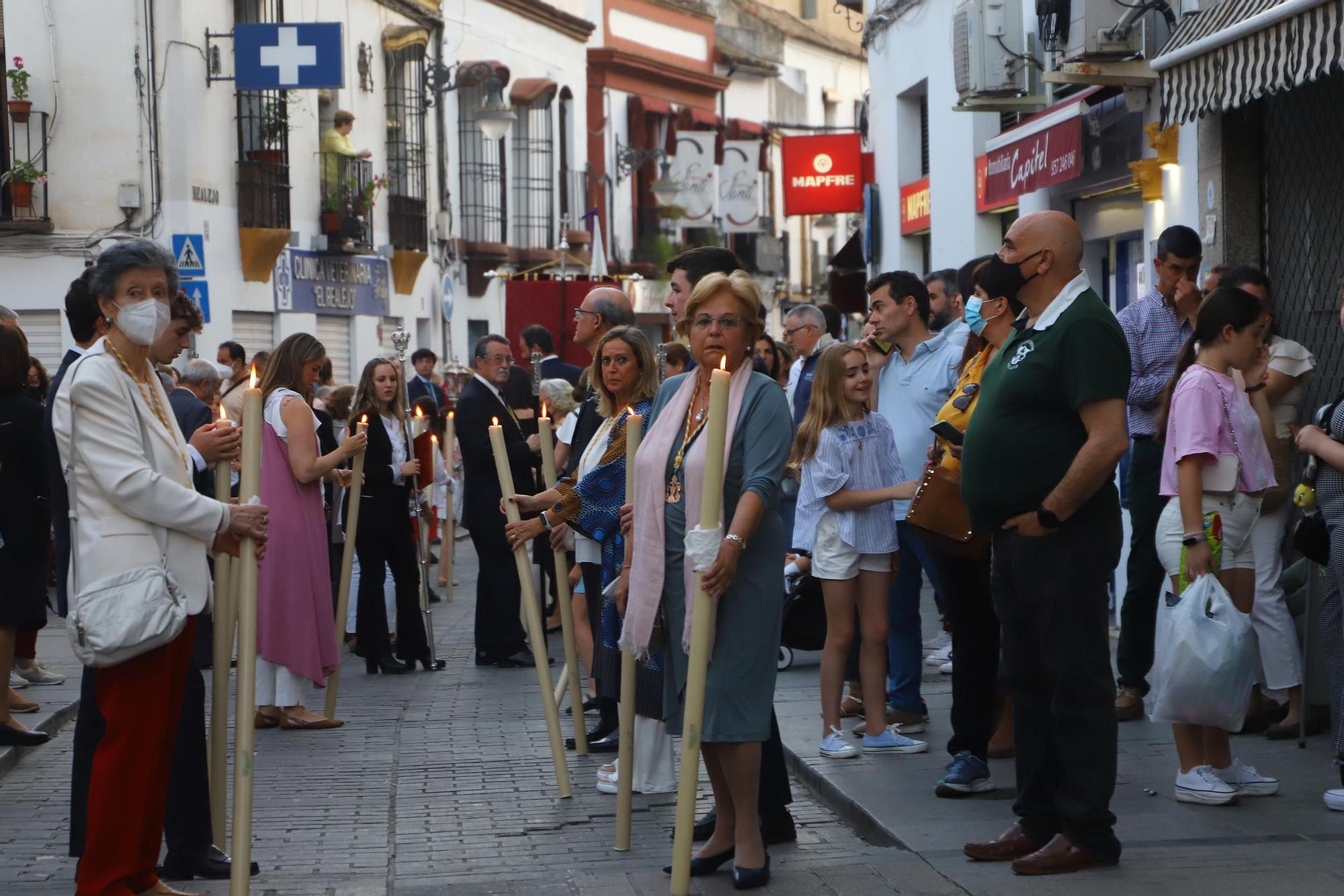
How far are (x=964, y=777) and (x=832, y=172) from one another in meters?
15.0

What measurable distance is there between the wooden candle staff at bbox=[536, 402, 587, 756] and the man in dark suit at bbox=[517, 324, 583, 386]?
16.8 feet

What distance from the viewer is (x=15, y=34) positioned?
22.2 meters

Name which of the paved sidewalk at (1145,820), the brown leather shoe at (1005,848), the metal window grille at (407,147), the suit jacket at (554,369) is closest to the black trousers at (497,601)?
the suit jacket at (554,369)

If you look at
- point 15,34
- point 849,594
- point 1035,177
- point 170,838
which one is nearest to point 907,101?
point 1035,177

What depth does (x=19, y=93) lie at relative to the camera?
21.9 metres

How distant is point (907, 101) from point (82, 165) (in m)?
10.00

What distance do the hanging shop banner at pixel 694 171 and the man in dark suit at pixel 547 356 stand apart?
25781 mm

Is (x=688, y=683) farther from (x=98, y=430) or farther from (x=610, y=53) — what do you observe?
(x=610, y=53)

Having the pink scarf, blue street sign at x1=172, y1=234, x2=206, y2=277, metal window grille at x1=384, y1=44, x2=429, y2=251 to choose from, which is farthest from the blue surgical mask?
metal window grille at x1=384, y1=44, x2=429, y2=251

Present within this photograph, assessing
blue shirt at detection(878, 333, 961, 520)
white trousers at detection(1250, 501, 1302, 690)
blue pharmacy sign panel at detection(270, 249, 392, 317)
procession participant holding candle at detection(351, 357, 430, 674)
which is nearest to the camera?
white trousers at detection(1250, 501, 1302, 690)

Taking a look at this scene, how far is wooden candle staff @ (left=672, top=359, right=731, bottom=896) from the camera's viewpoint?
553 cm

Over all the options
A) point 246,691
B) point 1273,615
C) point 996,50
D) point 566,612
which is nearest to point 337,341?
point 996,50

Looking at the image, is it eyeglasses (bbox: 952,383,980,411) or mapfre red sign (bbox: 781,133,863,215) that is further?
mapfre red sign (bbox: 781,133,863,215)

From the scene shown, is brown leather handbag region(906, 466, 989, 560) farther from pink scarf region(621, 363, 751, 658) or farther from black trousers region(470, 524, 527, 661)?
black trousers region(470, 524, 527, 661)
